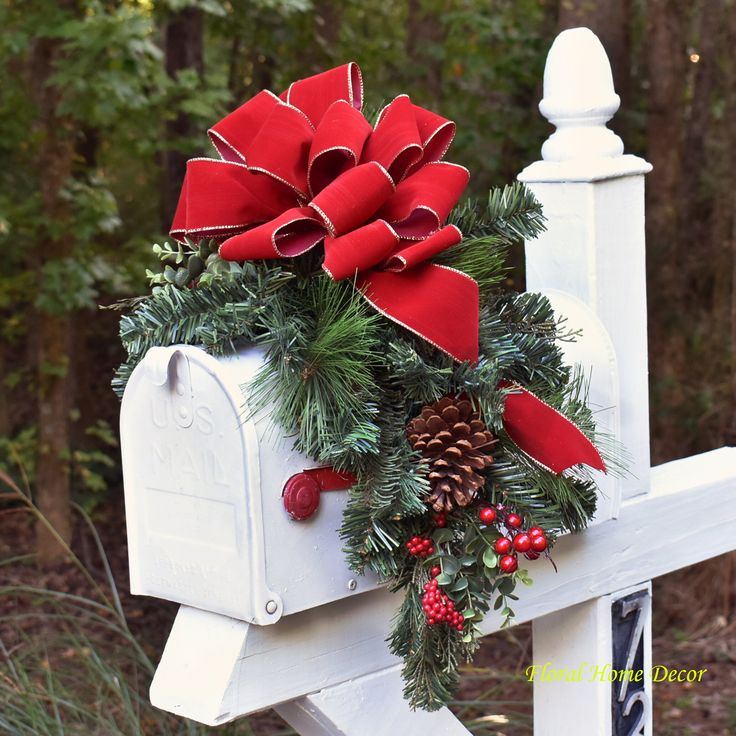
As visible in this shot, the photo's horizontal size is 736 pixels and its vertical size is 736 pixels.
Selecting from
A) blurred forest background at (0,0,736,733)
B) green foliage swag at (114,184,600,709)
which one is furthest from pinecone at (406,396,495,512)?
blurred forest background at (0,0,736,733)

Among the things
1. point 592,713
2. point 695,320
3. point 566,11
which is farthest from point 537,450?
point 695,320

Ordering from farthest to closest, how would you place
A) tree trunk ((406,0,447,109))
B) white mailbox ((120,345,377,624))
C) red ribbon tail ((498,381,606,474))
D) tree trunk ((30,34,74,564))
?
1. tree trunk ((406,0,447,109))
2. tree trunk ((30,34,74,564))
3. red ribbon tail ((498,381,606,474))
4. white mailbox ((120,345,377,624))

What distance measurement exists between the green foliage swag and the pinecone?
12 mm

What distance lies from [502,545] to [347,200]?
0.37m

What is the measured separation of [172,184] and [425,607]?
467 centimetres

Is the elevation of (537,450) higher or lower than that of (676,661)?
higher

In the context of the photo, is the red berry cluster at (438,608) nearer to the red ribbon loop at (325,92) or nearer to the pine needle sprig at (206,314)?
the pine needle sprig at (206,314)

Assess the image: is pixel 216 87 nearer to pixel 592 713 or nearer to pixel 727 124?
pixel 727 124

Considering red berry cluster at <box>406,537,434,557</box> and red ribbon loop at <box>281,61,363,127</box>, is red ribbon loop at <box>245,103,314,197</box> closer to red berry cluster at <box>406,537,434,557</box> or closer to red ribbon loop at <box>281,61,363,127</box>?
red ribbon loop at <box>281,61,363,127</box>

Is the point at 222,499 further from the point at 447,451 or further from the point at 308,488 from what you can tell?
the point at 447,451

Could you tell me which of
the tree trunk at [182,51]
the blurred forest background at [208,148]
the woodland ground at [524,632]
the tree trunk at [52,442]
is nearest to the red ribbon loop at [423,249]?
the woodland ground at [524,632]

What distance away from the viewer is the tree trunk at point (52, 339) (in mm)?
3787

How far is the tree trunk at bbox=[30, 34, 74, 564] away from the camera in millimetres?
3787

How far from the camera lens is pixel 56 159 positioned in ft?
12.6
